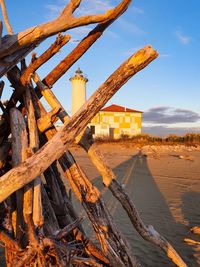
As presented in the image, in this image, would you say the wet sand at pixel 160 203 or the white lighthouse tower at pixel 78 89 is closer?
the wet sand at pixel 160 203

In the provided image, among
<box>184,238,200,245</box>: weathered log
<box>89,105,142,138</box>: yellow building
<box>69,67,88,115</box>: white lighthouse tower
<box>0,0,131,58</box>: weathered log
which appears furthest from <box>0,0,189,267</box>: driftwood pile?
<box>89,105,142,138</box>: yellow building

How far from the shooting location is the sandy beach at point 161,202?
5.55 m

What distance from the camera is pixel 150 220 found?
23.9 feet

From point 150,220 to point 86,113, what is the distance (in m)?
5.52

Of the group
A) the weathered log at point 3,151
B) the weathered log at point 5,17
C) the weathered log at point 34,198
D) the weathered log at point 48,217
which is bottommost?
the weathered log at point 48,217

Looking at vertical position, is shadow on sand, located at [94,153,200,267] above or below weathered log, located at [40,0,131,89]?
below

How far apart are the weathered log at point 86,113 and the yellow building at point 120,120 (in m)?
43.6

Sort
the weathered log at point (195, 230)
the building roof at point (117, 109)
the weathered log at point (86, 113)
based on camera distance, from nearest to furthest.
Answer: the weathered log at point (86, 113) → the weathered log at point (195, 230) → the building roof at point (117, 109)

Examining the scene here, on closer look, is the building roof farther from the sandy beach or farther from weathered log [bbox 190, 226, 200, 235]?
weathered log [bbox 190, 226, 200, 235]

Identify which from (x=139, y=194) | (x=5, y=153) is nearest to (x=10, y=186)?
(x=5, y=153)

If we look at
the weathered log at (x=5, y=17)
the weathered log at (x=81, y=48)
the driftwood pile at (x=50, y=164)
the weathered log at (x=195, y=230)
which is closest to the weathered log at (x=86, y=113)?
the driftwood pile at (x=50, y=164)

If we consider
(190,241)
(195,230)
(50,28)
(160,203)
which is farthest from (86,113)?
(160,203)

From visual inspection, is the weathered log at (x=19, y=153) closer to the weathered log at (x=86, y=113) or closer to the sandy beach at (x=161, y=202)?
the weathered log at (x=86, y=113)

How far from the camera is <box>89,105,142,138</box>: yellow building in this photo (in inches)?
1923
